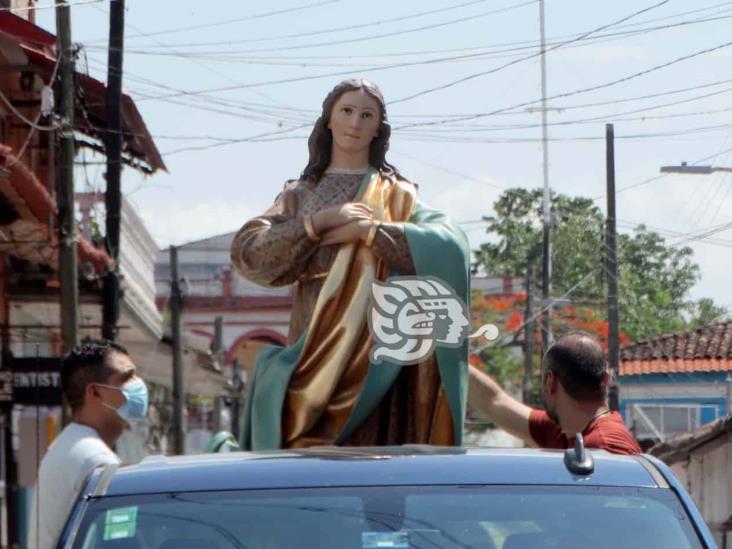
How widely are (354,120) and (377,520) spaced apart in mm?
3521

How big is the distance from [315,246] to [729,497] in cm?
915

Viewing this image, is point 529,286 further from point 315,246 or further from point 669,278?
point 315,246

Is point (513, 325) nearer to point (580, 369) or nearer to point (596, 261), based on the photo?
point (596, 261)

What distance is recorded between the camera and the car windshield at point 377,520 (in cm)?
413

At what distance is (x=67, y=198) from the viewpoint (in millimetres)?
19062

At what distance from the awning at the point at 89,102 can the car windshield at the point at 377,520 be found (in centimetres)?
1617

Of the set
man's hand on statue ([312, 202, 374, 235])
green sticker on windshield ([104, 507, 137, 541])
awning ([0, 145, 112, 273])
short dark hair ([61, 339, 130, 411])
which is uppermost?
awning ([0, 145, 112, 273])

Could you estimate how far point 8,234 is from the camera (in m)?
21.6

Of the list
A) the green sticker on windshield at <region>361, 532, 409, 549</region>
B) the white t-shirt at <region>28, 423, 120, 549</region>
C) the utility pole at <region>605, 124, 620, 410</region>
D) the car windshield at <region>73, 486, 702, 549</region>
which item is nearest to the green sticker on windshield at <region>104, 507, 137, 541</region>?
the car windshield at <region>73, 486, 702, 549</region>

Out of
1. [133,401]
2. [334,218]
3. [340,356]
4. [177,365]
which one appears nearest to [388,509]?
[133,401]

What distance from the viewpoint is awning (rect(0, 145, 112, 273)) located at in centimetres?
1959

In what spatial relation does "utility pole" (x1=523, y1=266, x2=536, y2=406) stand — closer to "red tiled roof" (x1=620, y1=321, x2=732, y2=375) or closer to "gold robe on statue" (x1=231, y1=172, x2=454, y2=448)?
"red tiled roof" (x1=620, y1=321, x2=732, y2=375)

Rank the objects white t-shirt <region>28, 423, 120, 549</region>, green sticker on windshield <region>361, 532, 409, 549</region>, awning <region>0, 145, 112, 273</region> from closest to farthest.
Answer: green sticker on windshield <region>361, 532, 409, 549</region>, white t-shirt <region>28, 423, 120, 549</region>, awning <region>0, 145, 112, 273</region>

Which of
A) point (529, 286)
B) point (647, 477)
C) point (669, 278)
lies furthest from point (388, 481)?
point (529, 286)
